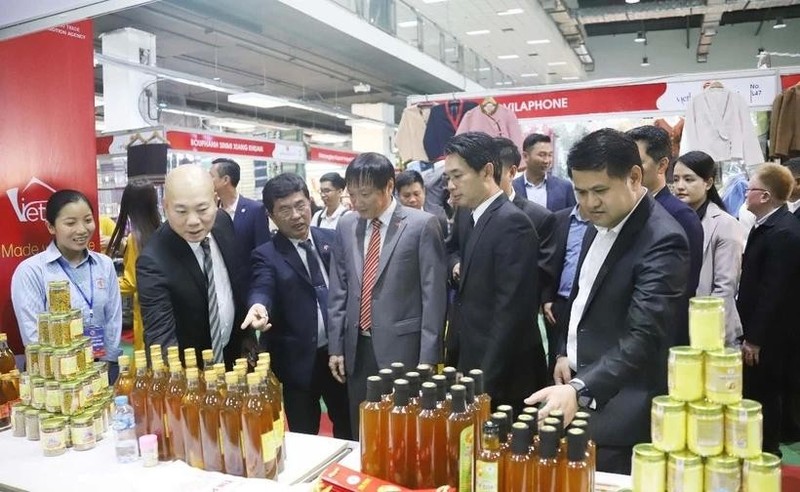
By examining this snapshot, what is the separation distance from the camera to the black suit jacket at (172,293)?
2.52 metres

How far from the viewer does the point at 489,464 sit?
4.71 feet

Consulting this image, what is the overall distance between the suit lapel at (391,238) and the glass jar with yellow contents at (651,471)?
5.33ft

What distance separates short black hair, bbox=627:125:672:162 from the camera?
2977 millimetres

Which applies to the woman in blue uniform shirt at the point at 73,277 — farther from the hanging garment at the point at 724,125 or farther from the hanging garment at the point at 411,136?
the hanging garment at the point at 724,125

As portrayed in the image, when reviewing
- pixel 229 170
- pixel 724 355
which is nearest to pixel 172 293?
pixel 724 355

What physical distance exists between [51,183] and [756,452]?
3390mm

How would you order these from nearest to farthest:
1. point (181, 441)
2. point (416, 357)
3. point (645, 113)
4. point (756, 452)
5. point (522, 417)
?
1. point (756, 452)
2. point (522, 417)
3. point (181, 441)
4. point (416, 357)
5. point (645, 113)

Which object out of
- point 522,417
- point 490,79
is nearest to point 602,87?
point 522,417

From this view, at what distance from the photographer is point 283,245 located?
3.08 metres

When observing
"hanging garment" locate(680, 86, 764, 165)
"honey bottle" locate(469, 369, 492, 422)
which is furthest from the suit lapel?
"hanging garment" locate(680, 86, 764, 165)

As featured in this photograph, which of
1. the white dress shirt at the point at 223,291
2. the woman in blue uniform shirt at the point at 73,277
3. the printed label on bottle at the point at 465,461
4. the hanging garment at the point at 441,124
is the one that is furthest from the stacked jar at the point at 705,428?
the hanging garment at the point at 441,124

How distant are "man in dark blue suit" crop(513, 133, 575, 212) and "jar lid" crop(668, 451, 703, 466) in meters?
3.25

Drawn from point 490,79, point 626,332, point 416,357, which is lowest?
point 416,357

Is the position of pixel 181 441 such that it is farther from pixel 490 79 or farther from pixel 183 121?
pixel 490 79
